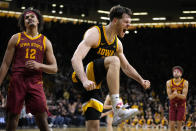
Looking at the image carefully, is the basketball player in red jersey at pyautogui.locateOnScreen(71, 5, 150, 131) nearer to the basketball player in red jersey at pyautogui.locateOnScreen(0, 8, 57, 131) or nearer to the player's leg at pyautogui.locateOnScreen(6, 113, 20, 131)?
the basketball player in red jersey at pyautogui.locateOnScreen(0, 8, 57, 131)

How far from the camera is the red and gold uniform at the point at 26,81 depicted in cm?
390

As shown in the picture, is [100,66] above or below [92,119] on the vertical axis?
above

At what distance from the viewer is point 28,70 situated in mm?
3994

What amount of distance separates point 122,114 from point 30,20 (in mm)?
1766

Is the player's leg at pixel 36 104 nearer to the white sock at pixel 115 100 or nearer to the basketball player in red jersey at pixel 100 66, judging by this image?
the basketball player in red jersey at pixel 100 66

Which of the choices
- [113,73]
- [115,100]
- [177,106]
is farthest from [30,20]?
[177,106]

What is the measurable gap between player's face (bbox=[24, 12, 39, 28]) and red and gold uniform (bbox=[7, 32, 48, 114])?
15cm

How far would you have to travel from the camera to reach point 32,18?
4203 millimetres

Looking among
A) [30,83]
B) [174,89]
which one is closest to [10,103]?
[30,83]

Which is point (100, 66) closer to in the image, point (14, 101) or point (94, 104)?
point (94, 104)

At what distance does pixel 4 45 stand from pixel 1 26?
1555mm

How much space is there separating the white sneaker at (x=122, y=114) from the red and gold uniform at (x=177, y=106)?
5.38 meters

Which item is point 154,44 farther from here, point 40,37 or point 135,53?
point 40,37

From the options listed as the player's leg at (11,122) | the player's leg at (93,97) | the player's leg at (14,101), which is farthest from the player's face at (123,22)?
the player's leg at (11,122)
